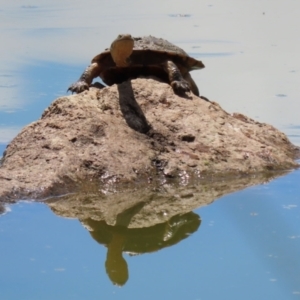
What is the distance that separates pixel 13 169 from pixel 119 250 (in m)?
1.21

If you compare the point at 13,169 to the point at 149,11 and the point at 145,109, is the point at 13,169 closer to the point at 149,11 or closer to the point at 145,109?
the point at 145,109

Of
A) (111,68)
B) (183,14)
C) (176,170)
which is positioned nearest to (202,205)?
(176,170)

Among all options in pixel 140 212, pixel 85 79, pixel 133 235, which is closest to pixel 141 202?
pixel 140 212

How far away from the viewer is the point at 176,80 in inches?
248

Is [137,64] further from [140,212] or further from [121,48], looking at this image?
[140,212]

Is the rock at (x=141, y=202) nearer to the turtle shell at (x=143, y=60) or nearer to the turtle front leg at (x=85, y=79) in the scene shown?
the turtle front leg at (x=85, y=79)

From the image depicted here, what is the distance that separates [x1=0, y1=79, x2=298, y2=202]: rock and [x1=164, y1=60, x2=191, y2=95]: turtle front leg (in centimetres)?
8

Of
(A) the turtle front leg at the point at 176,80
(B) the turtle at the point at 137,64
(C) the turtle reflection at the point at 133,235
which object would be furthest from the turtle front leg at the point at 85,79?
(C) the turtle reflection at the point at 133,235

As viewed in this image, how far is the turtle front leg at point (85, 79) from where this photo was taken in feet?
20.7

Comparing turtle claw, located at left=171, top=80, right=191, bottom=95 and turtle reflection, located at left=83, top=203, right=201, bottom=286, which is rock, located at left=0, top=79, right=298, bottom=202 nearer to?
turtle claw, located at left=171, top=80, right=191, bottom=95

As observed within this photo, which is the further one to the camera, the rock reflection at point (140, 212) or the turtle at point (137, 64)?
the turtle at point (137, 64)

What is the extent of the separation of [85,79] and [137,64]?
1.35 ft

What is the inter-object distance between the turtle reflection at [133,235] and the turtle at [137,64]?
1.72 meters

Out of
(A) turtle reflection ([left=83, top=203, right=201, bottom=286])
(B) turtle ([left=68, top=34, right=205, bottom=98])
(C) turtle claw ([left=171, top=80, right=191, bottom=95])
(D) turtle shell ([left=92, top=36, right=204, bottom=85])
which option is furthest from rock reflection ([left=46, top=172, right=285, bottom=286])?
(D) turtle shell ([left=92, top=36, right=204, bottom=85])
